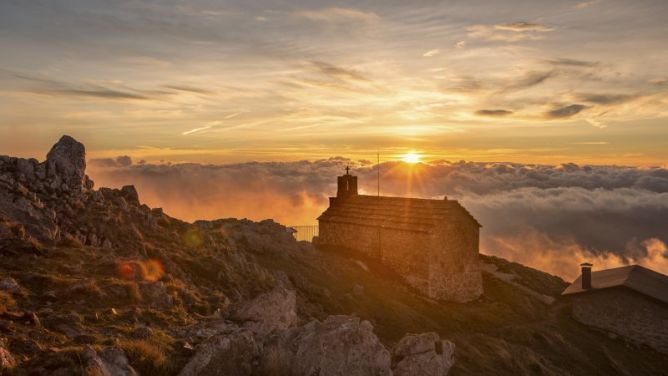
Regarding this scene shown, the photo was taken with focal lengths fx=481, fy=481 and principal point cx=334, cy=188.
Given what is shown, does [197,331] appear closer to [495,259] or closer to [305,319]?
[305,319]

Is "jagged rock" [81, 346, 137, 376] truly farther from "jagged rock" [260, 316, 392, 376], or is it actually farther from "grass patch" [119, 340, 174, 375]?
"jagged rock" [260, 316, 392, 376]

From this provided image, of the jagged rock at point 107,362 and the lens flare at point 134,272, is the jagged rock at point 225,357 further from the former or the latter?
the lens flare at point 134,272

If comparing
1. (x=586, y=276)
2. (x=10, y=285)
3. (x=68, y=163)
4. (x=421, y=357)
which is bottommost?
(x=586, y=276)

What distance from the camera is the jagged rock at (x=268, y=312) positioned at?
15180 mm

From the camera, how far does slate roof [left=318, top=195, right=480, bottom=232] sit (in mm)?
39688

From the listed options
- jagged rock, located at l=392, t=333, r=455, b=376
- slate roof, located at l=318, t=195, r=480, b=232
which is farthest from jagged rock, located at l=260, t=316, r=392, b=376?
slate roof, located at l=318, t=195, r=480, b=232

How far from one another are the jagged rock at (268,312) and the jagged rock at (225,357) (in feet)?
8.72

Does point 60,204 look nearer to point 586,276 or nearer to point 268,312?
point 268,312

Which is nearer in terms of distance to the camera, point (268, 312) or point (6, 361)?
point (6, 361)

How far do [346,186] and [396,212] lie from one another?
31.0ft

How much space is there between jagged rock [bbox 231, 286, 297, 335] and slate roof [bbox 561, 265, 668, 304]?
33.1 metres

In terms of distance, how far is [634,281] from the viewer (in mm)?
40000

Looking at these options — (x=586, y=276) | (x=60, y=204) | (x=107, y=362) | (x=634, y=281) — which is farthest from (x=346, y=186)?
(x=107, y=362)

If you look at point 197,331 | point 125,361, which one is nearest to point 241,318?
point 197,331
